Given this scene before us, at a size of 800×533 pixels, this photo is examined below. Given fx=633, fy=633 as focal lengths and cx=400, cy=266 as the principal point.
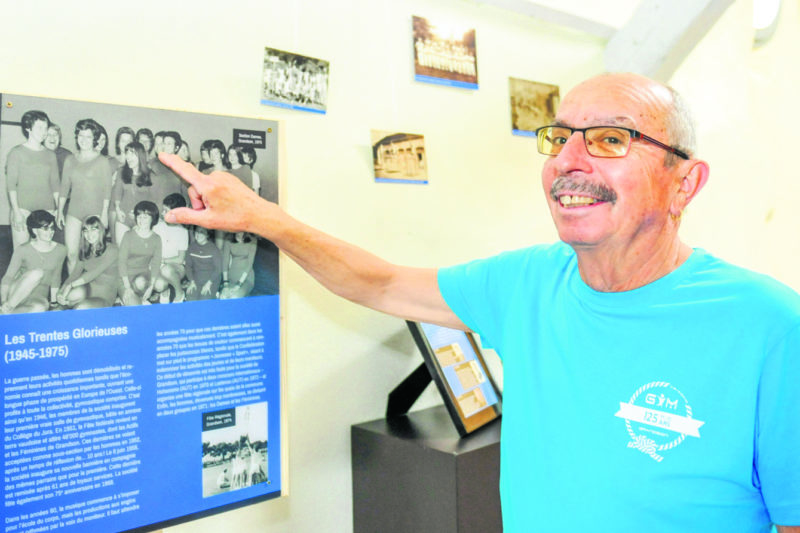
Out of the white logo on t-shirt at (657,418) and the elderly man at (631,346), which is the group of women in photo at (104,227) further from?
the white logo on t-shirt at (657,418)

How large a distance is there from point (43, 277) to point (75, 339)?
0.13m

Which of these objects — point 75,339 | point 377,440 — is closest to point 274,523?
point 377,440

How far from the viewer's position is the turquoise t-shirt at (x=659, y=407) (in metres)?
1.01

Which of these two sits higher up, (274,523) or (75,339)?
(75,339)

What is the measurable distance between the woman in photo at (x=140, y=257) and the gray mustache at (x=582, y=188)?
30.7 inches

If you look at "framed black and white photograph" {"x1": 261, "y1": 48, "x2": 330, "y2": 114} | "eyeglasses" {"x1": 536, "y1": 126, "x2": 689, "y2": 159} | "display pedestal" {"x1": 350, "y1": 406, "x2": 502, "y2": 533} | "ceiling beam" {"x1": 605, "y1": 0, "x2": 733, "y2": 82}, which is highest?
"ceiling beam" {"x1": 605, "y1": 0, "x2": 733, "y2": 82}

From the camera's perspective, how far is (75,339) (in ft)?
3.81

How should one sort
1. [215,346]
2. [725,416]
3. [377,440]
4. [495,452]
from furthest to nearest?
[377,440] → [495,452] → [215,346] → [725,416]

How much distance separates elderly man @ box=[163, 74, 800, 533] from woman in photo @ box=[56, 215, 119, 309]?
134mm

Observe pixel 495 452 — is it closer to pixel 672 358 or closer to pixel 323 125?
pixel 672 358

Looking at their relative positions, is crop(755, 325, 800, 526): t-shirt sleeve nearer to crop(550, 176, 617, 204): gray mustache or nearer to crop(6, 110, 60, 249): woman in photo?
crop(550, 176, 617, 204): gray mustache

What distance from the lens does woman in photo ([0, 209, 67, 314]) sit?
1.12 meters

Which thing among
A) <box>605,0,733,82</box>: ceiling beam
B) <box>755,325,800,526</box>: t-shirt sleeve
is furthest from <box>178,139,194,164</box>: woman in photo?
<box>605,0,733,82</box>: ceiling beam

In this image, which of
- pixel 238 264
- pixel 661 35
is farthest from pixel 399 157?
pixel 661 35
